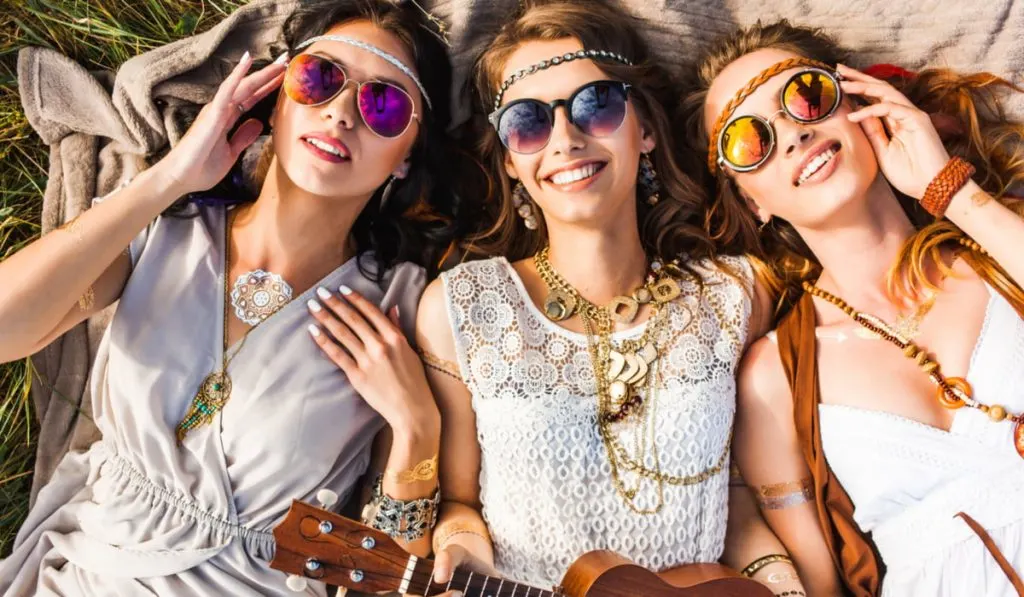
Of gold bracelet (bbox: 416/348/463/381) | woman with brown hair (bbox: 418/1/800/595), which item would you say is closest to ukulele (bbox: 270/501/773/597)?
woman with brown hair (bbox: 418/1/800/595)

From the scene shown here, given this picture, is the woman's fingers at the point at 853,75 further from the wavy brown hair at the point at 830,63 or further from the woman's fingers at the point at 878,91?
the wavy brown hair at the point at 830,63

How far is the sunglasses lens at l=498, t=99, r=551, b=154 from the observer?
10.1 ft

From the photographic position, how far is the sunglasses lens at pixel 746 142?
3113mm

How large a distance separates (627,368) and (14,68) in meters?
2.79

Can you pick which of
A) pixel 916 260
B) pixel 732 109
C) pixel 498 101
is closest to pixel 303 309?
pixel 498 101

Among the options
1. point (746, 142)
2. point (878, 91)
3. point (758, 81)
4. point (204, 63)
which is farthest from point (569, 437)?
point (204, 63)

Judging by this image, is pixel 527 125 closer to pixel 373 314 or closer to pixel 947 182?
pixel 373 314

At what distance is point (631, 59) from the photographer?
3.37 m

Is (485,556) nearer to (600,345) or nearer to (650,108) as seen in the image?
(600,345)

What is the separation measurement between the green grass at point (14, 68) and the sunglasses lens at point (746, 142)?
212 cm

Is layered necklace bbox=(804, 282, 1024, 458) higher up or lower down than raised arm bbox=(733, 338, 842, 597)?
higher up

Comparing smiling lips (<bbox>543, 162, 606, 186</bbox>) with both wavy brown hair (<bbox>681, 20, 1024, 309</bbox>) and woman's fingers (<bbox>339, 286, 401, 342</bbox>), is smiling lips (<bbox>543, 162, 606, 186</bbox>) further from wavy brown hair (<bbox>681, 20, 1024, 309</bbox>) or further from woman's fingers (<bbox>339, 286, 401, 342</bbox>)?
woman's fingers (<bbox>339, 286, 401, 342</bbox>)

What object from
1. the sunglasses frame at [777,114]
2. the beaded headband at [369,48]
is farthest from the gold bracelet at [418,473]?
the sunglasses frame at [777,114]

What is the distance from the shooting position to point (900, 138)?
125 inches
